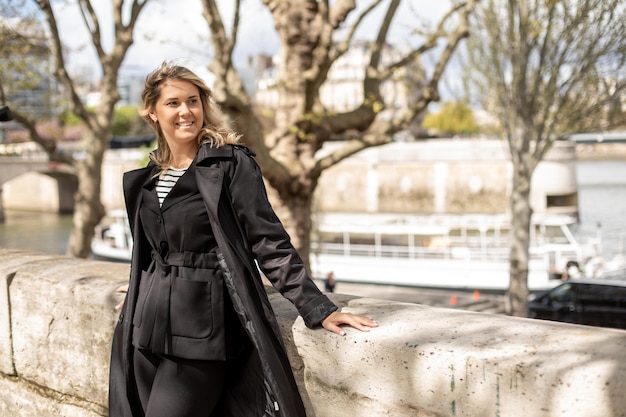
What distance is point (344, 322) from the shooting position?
7.74 feet

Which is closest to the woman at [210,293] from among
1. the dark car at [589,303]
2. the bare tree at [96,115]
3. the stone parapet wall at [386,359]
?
the stone parapet wall at [386,359]

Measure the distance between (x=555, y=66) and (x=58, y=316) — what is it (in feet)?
40.6

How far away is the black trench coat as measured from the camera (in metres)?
2.25

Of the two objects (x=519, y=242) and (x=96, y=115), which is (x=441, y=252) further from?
(x=96, y=115)

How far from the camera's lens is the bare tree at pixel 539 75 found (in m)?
13.2

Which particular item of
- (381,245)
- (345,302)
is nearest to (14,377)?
(345,302)

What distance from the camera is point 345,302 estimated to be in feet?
8.68

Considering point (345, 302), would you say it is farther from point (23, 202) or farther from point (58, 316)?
point (23, 202)

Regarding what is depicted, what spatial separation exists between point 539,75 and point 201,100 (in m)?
12.5

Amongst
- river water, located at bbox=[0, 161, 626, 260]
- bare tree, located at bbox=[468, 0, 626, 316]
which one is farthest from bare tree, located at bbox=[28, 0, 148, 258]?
river water, located at bbox=[0, 161, 626, 260]

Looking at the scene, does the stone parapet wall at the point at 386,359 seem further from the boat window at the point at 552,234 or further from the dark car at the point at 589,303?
the boat window at the point at 552,234

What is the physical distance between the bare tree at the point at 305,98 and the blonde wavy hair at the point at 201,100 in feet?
16.8

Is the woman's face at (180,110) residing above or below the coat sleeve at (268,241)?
above

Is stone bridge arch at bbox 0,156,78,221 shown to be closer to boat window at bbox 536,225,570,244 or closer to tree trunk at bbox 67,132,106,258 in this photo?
boat window at bbox 536,225,570,244
